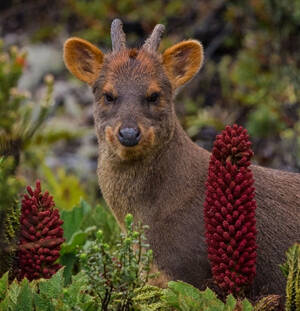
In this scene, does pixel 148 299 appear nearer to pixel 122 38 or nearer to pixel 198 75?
pixel 122 38

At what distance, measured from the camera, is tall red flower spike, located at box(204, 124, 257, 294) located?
2781 mm

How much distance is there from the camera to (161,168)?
13.3ft

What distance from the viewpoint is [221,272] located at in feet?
9.29

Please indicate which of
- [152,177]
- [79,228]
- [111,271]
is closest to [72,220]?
[79,228]

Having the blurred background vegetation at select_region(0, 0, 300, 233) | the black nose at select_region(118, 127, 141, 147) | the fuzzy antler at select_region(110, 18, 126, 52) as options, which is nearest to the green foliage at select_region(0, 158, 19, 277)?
the black nose at select_region(118, 127, 141, 147)

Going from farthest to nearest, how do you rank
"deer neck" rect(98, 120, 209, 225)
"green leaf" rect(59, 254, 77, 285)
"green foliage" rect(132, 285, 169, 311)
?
"deer neck" rect(98, 120, 209, 225), "green leaf" rect(59, 254, 77, 285), "green foliage" rect(132, 285, 169, 311)

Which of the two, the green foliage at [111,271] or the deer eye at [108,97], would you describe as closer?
the green foliage at [111,271]

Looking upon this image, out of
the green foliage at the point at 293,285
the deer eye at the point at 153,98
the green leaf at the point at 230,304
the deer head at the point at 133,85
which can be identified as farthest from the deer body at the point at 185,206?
the green leaf at the point at 230,304

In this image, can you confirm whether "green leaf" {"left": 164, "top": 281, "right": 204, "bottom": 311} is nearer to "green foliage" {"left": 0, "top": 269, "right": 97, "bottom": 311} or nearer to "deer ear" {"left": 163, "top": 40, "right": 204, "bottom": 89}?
"green foliage" {"left": 0, "top": 269, "right": 97, "bottom": 311}

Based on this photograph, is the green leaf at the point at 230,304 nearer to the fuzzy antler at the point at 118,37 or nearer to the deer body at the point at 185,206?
the deer body at the point at 185,206

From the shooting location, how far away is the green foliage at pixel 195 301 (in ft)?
8.38

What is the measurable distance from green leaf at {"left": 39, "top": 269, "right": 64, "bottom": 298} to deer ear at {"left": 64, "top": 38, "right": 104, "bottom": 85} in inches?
74.4

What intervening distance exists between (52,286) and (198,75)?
7223 mm

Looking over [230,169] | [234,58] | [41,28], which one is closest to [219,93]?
[234,58]
